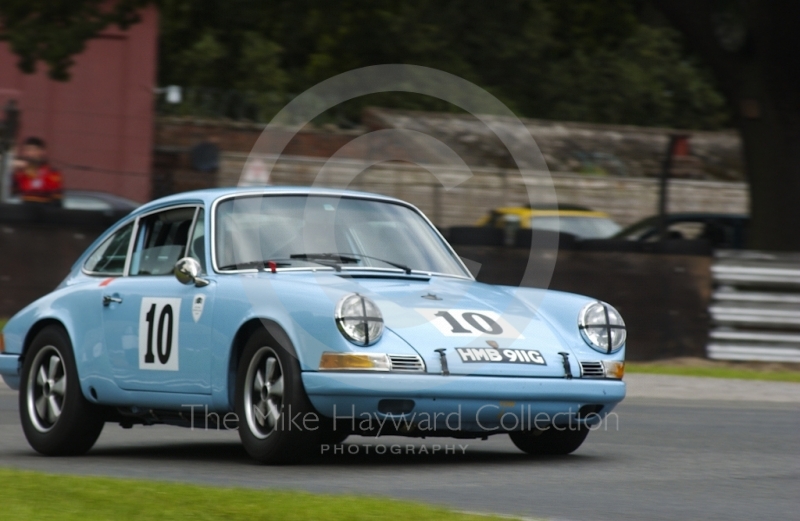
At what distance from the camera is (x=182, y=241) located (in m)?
7.23

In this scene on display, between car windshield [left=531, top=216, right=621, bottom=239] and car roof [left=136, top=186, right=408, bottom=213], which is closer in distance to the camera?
car roof [left=136, top=186, right=408, bottom=213]

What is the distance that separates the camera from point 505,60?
3984 cm

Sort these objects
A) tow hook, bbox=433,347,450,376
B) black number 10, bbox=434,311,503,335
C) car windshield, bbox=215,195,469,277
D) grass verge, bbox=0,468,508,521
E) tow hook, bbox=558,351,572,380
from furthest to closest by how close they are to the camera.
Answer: car windshield, bbox=215,195,469,277
tow hook, bbox=558,351,572,380
black number 10, bbox=434,311,503,335
tow hook, bbox=433,347,450,376
grass verge, bbox=0,468,508,521

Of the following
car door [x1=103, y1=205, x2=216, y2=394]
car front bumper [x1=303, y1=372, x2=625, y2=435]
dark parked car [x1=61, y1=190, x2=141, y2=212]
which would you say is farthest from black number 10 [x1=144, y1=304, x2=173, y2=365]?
dark parked car [x1=61, y1=190, x2=141, y2=212]

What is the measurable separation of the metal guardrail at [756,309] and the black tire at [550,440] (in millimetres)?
6955

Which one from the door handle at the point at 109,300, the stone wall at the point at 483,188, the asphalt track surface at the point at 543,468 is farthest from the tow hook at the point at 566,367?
the stone wall at the point at 483,188

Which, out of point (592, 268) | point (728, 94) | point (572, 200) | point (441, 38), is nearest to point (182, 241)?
point (592, 268)

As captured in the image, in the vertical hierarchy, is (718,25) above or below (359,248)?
above

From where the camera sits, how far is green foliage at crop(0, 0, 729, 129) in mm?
37250

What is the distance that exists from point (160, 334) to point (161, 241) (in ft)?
2.38

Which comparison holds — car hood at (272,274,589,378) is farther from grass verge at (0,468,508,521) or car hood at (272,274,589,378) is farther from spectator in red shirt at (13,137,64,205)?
spectator in red shirt at (13,137,64,205)

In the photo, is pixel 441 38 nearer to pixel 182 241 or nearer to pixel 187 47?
pixel 187 47

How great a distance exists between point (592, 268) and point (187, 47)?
2787 centimetres

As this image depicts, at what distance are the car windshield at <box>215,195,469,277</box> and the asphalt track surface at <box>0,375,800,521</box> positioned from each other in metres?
1.01
